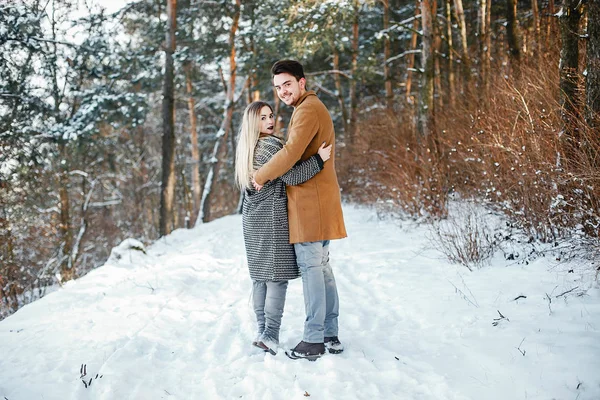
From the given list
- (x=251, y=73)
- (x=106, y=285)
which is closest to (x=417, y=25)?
(x=251, y=73)

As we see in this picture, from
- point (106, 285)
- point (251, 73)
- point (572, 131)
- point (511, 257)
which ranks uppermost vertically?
point (251, 73)

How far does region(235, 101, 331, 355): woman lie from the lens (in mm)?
2828

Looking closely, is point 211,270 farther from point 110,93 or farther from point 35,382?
point 110,93

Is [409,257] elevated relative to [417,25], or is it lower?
lower

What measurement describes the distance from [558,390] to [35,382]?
3.04 m

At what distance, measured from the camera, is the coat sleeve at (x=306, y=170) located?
268 centimetres

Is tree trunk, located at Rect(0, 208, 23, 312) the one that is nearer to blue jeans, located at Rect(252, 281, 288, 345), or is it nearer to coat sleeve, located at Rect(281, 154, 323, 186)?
blue jeans, located at Rect(252, 281, 288, 345)

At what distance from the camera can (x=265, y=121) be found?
117 inches

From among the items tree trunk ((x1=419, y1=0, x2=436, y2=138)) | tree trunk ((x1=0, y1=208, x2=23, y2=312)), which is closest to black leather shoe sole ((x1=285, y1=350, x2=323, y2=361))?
tree trunk ((x1=0, y1=208, x2=23, y2=312))

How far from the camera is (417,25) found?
14.2 m

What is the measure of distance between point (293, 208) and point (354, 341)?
1102 mm

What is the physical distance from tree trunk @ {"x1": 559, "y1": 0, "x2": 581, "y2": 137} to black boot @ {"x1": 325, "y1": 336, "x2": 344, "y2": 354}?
3.00 metres

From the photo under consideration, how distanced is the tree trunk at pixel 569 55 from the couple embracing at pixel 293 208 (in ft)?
8.67

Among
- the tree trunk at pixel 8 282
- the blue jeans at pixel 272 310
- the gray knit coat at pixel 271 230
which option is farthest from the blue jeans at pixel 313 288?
the tree trunk at pixel 8 282
